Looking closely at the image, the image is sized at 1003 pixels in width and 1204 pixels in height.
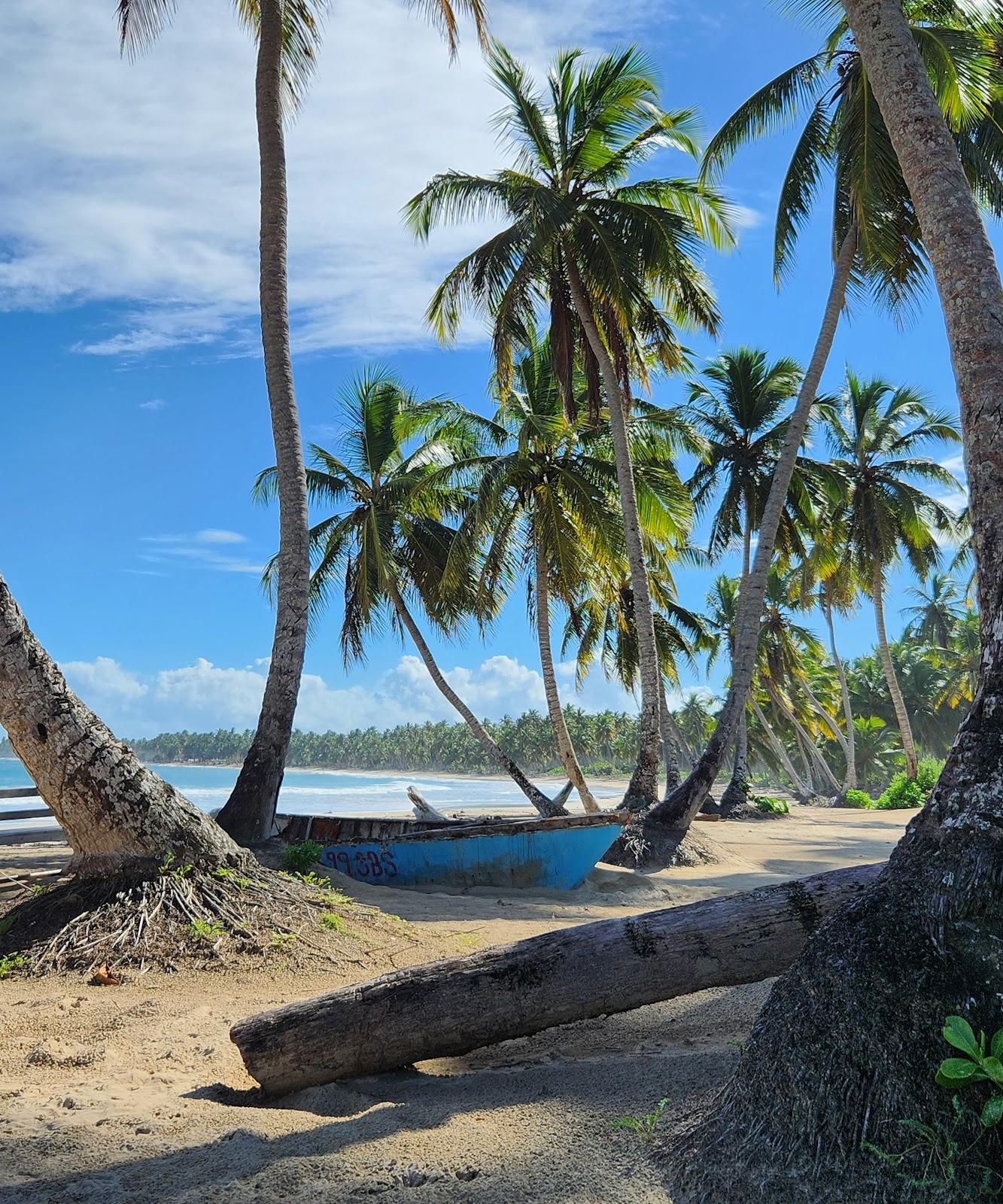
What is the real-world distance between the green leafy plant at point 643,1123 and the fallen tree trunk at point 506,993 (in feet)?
2.30

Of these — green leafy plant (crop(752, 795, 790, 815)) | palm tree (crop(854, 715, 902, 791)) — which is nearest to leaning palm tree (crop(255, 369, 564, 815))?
green leafy plant (crop(752, 795, 790, 815))

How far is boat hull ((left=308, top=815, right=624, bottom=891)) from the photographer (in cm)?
1028

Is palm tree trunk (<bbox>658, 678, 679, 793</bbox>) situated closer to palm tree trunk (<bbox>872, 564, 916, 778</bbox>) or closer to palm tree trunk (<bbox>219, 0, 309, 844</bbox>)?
palm tree trunk (<bbox>872, 564, 916, 778</bbox>)

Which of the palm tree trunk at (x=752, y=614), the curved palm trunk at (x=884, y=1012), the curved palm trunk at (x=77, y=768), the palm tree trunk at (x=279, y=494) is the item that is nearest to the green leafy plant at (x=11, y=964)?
the curved palm trunk at (x=77, y=768)

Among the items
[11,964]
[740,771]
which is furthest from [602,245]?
[740,771]

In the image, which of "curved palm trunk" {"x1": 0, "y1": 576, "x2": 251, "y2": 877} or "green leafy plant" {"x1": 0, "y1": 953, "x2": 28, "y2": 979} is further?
"curved palm trunk" {"x1": 0, "y1": 576, "x2": 251, "y2": 877}

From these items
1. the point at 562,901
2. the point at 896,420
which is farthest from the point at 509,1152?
the point at 896,420

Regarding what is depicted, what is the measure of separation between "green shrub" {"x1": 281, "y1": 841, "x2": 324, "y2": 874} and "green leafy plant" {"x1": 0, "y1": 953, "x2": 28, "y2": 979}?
136 inches

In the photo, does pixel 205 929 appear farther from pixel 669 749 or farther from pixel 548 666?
pixel 669 749

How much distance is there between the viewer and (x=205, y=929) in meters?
5.88

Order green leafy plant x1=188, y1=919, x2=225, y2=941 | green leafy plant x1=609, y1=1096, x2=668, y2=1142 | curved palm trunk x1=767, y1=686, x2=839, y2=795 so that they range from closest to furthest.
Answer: green leafy plant x1=609, y1=1096, x2=668, y2=1142 → green leafy plant x1=188, y1=919, x2=225, y2=941 → curved palm trunk x1=767, y1=686, x2=839, y2=795

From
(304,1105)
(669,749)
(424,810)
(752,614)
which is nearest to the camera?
(304,1105)

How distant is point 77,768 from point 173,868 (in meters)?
0.95

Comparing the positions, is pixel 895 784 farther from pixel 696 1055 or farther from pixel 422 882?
pixel 696 1055
